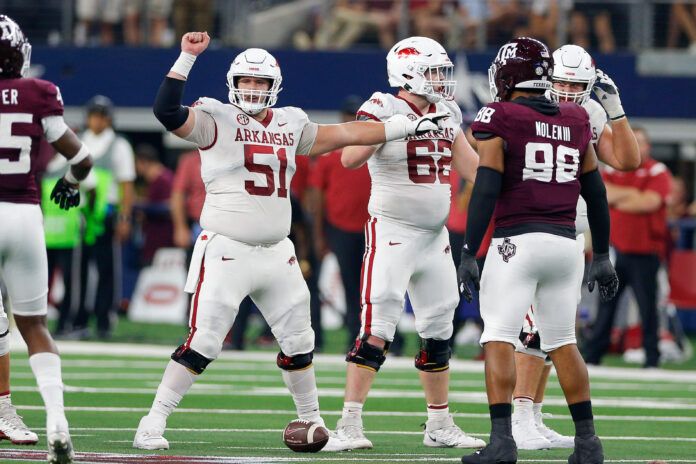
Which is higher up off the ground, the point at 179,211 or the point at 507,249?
the point at 507,249

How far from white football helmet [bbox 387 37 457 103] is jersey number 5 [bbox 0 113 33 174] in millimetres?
2057

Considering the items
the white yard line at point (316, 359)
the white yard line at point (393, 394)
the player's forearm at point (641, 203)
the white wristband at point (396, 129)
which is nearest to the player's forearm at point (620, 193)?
the player's forearm at point (641, 203)

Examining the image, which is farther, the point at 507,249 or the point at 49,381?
the point at 507,249

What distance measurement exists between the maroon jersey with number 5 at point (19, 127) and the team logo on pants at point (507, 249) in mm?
2143

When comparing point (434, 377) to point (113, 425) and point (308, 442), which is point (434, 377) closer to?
point (308, 442)

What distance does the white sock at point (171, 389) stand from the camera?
26.2ft

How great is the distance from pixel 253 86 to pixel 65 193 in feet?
3.49

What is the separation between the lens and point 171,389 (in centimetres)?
801

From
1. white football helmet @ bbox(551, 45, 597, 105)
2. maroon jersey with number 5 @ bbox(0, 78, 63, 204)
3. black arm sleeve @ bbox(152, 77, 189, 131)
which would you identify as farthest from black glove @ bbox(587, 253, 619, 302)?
maroon jersey with number 5 @ bbox(0, 78, 63, 204)

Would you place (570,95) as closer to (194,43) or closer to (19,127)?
(194,43)

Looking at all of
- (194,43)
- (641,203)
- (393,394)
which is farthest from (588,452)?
(641,203)

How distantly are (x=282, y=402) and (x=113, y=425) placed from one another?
1832 mm

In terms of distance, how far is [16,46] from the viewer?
7621mm

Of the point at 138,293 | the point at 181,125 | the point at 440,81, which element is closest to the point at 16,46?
the point at 181,125
